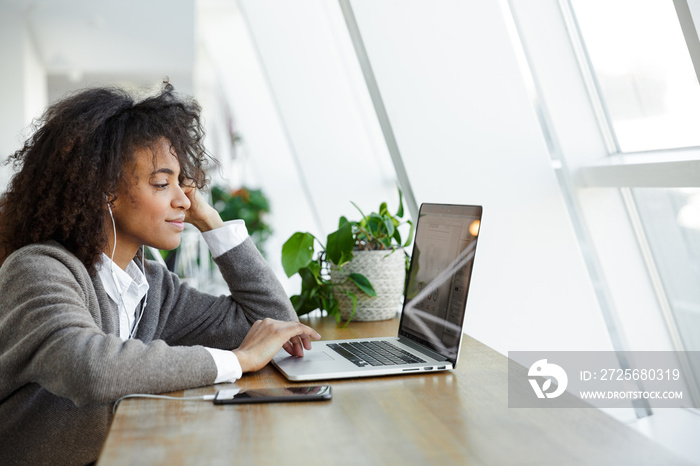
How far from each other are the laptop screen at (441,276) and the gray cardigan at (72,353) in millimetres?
411

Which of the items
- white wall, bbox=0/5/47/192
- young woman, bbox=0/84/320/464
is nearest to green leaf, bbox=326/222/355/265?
young woman, bbox=0/84/320/464

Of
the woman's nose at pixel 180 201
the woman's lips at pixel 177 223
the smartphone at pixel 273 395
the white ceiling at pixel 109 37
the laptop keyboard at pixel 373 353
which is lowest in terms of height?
the laptop keyboard at pixel 373 353

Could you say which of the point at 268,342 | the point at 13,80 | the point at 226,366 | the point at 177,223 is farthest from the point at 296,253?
the point at 13,80

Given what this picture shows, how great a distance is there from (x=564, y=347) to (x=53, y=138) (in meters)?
1.79

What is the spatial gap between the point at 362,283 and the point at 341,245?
0.40ft

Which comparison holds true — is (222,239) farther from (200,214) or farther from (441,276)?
(441,276)

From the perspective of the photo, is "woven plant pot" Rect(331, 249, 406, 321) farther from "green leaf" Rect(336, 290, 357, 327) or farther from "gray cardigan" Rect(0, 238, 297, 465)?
"gray cardigan" Rect(0, 238, 297, 465)

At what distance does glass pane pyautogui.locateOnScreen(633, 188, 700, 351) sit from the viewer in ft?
6.68

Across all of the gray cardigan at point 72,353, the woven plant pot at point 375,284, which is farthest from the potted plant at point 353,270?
the gray cardigan at point 72,353

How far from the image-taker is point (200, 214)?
1.67 m

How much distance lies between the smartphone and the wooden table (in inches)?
0.5

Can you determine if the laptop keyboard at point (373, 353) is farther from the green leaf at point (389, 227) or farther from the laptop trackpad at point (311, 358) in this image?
the green leaf at point (389, 227)

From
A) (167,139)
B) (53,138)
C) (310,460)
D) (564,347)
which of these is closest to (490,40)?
(564,347)

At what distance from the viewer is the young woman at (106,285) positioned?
3.57 ft
